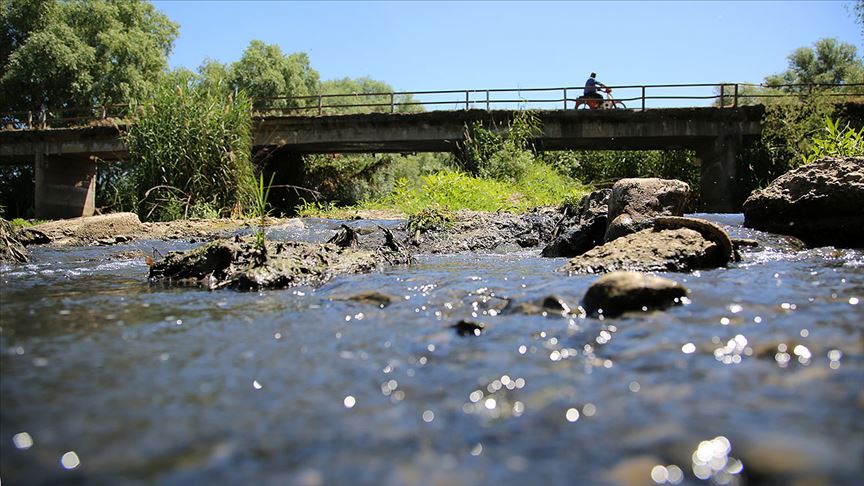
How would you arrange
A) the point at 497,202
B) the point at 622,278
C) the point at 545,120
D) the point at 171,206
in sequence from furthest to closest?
the point at 545,120 < the point at 171,206 < the point at 497,202 < the point at 622,278

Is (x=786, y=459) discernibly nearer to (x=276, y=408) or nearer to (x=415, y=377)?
(x=415, y=377)

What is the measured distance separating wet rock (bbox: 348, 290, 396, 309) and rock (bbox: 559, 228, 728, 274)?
2.02m

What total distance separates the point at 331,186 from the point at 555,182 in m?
17.3

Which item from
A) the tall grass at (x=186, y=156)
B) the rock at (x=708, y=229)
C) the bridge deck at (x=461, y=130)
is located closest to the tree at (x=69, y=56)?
the bridge deck at (x=461, y=130)

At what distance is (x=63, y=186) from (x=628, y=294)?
27925mm

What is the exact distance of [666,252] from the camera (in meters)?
5.30

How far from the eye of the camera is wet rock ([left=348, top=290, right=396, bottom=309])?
13.0ft

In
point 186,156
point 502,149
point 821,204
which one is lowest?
point 821,204

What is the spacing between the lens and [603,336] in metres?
2.88

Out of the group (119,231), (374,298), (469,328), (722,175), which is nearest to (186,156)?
(119,231)

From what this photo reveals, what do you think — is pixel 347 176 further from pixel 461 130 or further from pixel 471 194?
pixel 471 194

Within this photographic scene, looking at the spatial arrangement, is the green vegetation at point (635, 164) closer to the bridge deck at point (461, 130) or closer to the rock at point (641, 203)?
the bridge deck at point (461, 130)

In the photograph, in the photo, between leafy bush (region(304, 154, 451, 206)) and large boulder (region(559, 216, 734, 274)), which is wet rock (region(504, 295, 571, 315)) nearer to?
large boulder (region(559, 216, 734, 274))

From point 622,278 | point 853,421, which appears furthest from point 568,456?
point 622,278
